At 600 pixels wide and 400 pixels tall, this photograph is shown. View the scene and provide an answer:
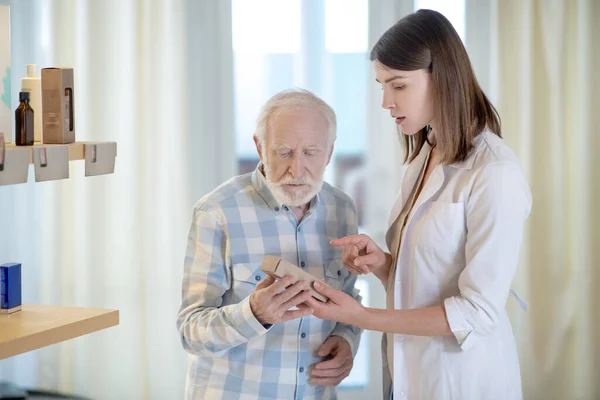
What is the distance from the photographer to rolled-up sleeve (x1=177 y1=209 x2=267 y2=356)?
192 centimetres

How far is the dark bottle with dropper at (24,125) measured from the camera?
2.07m

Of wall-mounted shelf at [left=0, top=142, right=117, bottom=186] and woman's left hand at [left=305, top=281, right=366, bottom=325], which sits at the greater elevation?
wall-mounted shelf at [left=0, top=142, right=117, bottom=186]

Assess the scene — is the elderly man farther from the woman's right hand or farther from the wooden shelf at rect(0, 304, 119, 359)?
the wooden shelf at rect(0, 304, 119, 359)

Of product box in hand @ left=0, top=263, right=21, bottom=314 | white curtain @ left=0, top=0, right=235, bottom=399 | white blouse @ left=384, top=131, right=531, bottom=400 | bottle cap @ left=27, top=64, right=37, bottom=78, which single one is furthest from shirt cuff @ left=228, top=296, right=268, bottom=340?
white curtain @ left=0, top=0, right=235, bottom=399

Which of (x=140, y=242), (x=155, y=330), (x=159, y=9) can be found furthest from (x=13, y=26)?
(x=155, y=330)

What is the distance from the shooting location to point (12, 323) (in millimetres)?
2080

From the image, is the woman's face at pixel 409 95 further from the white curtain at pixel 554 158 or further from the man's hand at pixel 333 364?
the white curtain at pixel 554 158

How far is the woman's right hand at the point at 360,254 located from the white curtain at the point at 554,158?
6.06 feet

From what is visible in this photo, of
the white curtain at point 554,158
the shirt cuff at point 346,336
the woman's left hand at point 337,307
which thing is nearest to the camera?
the woman's left hand at point 337,307

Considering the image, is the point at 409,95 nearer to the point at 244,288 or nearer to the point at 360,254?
the point at 360,254

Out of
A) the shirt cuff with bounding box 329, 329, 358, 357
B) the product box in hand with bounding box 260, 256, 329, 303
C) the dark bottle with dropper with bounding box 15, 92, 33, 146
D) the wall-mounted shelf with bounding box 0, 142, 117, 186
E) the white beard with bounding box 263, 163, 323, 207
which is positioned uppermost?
the dark bottle with dropper with bounding box 15, 92, 33, 146

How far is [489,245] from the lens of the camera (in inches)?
69.5

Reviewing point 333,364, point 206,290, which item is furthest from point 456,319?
point 206,290

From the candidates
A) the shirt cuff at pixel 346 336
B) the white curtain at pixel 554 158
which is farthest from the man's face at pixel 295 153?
the white curtain at pixel 554 158
